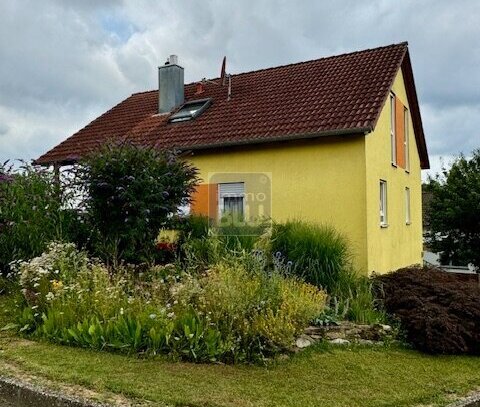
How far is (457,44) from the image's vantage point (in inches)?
454

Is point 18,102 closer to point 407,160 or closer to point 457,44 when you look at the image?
point 457,44

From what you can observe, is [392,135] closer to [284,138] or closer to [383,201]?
[383,201]

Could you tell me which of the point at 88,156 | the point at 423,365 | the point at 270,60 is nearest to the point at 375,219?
the point at 423,365

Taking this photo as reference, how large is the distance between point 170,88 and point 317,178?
8.45 meters

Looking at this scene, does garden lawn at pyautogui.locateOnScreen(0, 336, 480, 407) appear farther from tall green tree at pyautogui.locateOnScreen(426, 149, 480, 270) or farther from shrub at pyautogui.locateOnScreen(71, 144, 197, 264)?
tall green tree at pyautogui.locateOnScreen(426, 149, 480, 270)

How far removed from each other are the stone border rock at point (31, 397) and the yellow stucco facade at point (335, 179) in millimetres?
8196

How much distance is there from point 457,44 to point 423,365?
25.5ft

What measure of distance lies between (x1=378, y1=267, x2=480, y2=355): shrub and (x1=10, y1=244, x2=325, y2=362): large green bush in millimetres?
1628

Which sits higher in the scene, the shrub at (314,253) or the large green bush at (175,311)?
the shrub at (314,253)

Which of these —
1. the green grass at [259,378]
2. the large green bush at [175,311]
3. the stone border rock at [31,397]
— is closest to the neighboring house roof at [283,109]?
the large green bush at [175,311]

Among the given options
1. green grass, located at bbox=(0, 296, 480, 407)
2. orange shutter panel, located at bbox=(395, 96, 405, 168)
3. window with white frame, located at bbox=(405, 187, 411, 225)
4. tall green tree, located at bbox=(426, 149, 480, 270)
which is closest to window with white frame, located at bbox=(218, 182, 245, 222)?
orange shutter panel, located at bbox=(395, 96, 405, 168)

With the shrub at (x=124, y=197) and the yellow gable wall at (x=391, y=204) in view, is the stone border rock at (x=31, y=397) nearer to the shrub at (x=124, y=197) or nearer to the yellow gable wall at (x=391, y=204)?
the shrub at (x=124, y=197)

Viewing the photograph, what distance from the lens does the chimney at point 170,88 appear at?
18.7 metres

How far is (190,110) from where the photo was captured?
17375mm
